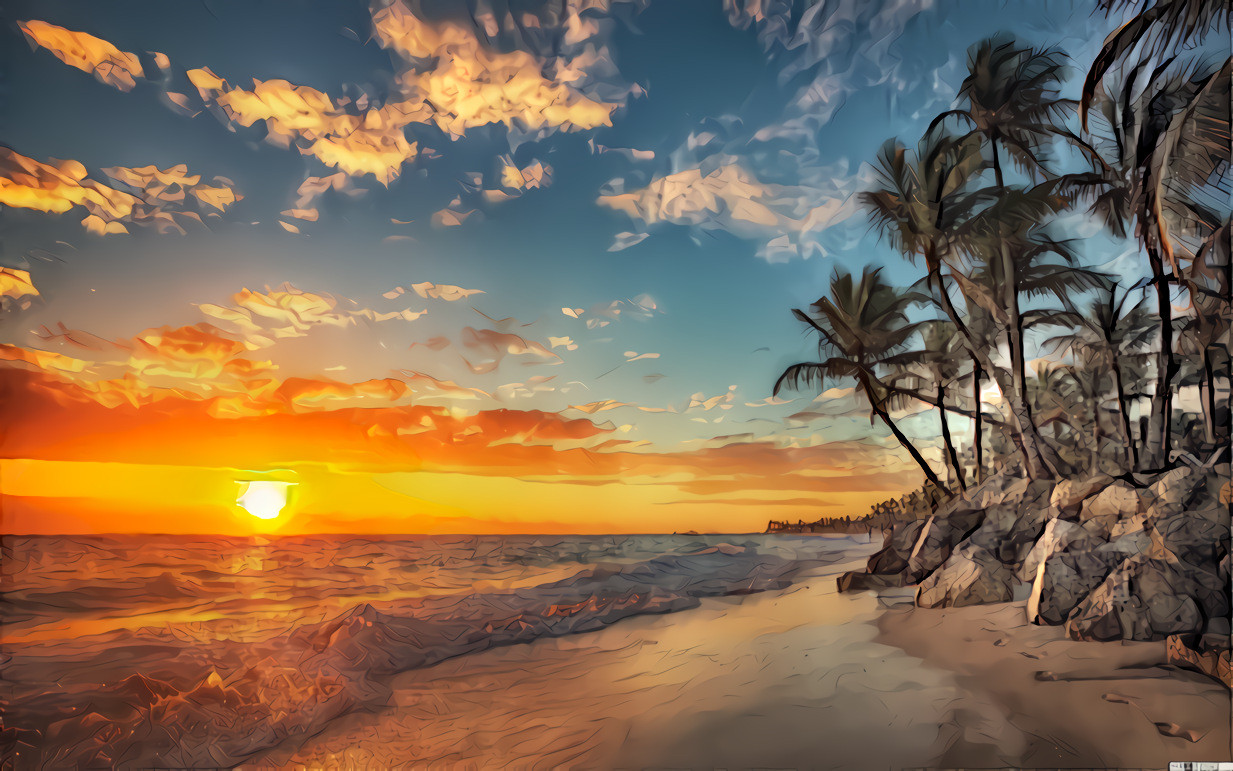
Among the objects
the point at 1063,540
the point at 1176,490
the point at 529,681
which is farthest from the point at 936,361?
the point at 529,681

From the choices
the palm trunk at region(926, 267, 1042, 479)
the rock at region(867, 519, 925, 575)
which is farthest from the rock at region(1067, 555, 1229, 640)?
the rock at region(867, 519, 925, 575)

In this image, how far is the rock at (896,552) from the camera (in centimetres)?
569

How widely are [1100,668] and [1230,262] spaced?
2366 mm

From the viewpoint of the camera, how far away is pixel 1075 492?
395cm

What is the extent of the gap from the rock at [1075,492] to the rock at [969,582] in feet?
2.11

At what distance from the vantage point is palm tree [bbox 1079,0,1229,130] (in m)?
2.73

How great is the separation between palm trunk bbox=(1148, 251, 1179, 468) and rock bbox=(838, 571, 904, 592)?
2477 millimetres

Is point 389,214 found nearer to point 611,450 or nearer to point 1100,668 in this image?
point 611,450

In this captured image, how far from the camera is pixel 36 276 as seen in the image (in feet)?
10.7

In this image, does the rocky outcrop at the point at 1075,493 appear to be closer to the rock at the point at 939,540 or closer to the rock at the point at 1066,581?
the rock at the point at 1066,581

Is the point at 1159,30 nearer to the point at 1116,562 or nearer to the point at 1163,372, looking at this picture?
the point at 1116,562

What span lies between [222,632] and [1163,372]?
8.90 metres

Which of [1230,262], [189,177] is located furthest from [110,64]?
[1230,262]

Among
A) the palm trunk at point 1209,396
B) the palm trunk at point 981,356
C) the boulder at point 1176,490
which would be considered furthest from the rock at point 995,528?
the palm trunk at point 1209,396
